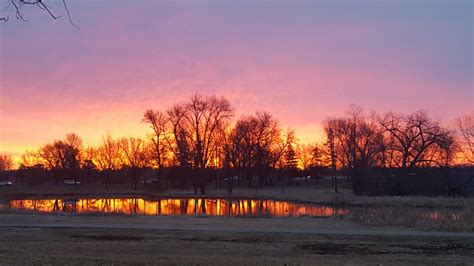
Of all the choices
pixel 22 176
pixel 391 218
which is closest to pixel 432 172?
pixel 391 218

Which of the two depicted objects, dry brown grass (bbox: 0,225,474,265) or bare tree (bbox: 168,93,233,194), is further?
bare tree (bbox: 168,93,233,194)

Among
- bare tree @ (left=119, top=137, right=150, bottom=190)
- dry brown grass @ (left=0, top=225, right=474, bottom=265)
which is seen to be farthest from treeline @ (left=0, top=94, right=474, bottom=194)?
dry brown grass @ (left=0, top=225, right=474, bottom=265)

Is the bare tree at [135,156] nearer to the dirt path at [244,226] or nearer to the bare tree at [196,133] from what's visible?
the bare tree at [196,133]

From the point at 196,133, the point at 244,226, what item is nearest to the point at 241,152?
the point at 196,133

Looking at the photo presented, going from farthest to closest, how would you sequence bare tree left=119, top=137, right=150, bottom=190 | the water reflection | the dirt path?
1. bare tree left=119, top=137, right=150, bottom=190
2. the water reflection
3. the dirt path

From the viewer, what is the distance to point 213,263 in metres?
13.1

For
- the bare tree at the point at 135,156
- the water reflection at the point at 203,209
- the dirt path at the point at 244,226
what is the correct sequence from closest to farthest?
the dirt path at the point at 244,226 → the water reflection at the point at 203,209 → the bare tree at the point at 135,156

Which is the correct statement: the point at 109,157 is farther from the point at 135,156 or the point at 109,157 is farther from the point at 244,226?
the point at 244,226

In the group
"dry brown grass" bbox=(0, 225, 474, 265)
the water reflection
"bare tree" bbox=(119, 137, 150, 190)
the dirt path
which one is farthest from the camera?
"bare tree" bbox=(119, 137, 150, 190)

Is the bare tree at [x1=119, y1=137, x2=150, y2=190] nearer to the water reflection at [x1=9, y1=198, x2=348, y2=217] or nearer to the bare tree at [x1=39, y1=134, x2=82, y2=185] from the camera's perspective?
the bare tree at [x1=39, y1=134, x2=82, y2=185]

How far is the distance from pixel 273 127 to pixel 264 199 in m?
37.4

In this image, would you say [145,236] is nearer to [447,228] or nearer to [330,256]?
[330,256]

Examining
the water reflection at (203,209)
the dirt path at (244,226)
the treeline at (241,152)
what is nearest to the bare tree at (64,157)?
the treeline at (241,152)

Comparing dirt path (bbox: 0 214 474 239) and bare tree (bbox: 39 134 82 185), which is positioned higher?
bare tree (bbox: 39 134 82 185)
